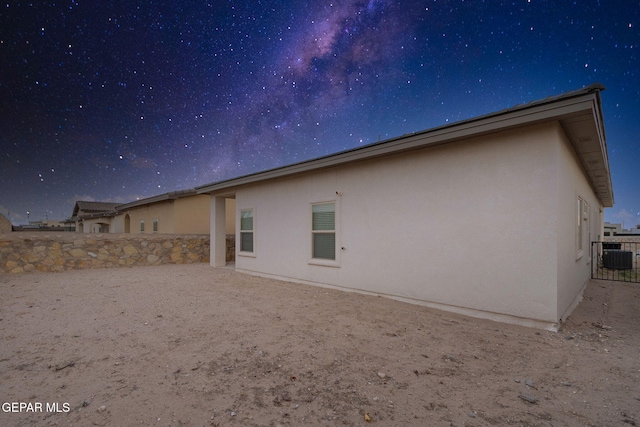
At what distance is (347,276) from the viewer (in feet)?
22.5

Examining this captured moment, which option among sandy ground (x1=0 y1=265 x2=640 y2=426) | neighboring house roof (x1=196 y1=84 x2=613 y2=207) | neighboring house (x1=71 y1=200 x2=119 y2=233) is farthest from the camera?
neighboring house (x1=71 y1=200 x2=119 y2=233)

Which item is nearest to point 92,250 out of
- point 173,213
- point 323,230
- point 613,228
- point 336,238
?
point 173,213

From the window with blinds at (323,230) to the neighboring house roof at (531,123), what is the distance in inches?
42.8

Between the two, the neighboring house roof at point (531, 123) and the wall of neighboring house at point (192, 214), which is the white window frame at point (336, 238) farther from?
the wall of neighboring house at point (192, 214)

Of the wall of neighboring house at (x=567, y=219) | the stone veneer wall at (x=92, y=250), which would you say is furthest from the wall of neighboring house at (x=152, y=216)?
the wall of neighboring house at (x=567, y=219)

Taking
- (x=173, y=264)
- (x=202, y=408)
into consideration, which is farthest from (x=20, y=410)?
(x=173, y=264)

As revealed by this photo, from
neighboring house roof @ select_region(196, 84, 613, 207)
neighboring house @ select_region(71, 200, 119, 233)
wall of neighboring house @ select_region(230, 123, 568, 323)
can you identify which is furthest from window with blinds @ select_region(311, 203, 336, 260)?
neighboring house @ select_region(71, 200, 119, 233)

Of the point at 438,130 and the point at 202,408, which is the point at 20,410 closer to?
the point at 202,408

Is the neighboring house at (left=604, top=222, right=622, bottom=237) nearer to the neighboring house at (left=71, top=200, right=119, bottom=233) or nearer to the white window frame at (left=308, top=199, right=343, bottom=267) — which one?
the white window frame at (left=308, top=199, right=343, bottom=267)

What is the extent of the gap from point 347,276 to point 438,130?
3727 mm

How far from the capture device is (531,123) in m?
4.34

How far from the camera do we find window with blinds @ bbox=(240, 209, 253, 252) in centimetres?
991

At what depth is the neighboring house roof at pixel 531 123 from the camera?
3.82m

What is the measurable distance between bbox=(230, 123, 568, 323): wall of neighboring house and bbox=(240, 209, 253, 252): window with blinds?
118 inches
